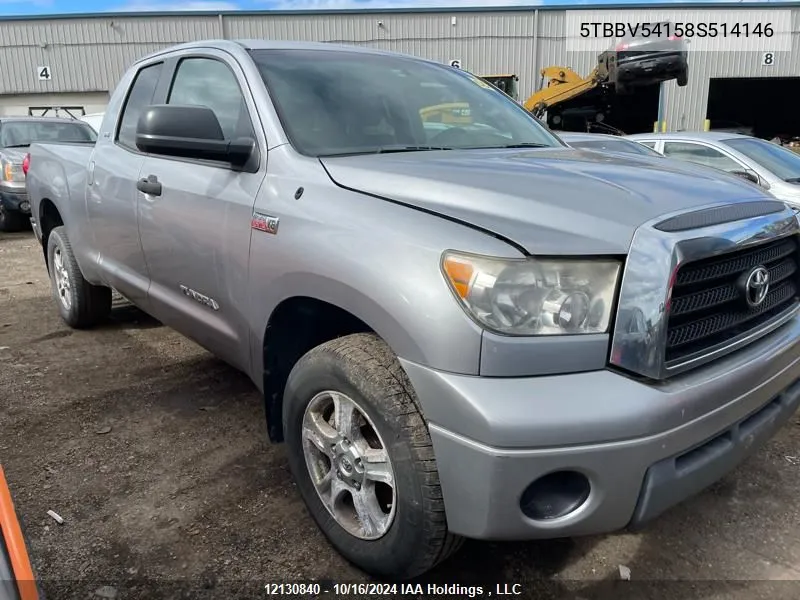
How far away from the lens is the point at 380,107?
9.04 feet

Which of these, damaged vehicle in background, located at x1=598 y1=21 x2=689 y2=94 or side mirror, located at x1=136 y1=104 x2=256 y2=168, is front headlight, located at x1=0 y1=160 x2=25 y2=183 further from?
damaged vehicle in background, located at x1=598 y1=21 x2=689 y2=94

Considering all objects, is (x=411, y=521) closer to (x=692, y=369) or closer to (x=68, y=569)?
(x=692, y=369)

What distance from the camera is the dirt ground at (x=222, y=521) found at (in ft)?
7.01

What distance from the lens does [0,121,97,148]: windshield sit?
388 inches

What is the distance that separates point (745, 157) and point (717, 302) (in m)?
6.27

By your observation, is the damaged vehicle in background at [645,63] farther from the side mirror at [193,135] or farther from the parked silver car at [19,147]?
the side mirror at [193,135]

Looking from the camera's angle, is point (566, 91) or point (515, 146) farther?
point (566, 91)

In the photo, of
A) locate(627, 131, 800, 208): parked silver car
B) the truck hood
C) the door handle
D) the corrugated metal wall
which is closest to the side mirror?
the truck hood

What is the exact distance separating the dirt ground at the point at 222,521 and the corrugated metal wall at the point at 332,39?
2306 cm

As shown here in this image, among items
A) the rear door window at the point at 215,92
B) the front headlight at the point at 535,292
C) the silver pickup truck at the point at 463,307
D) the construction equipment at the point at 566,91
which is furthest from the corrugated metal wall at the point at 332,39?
the front headlight at the point at 535,292

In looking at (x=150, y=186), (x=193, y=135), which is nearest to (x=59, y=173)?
(x=150, y=186)

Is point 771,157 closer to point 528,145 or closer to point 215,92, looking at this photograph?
point 528,145

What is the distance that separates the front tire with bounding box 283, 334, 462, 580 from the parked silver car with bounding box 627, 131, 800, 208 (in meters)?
5.93

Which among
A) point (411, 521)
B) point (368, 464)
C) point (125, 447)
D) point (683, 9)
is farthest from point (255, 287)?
point (683, 9)
